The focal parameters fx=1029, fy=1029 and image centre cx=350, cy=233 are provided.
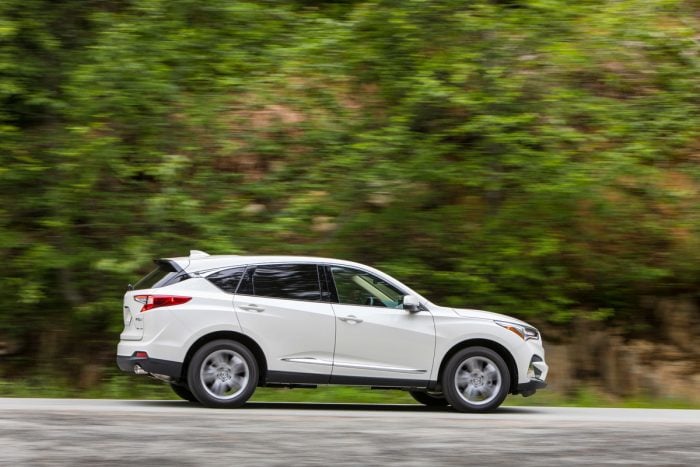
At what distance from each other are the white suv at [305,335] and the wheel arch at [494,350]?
0.01 meters

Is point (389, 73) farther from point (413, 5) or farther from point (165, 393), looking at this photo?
point (165, 393)

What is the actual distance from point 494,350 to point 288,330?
240 cm

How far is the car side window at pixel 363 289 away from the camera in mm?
11625

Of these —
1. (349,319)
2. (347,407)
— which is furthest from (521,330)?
(347,407)

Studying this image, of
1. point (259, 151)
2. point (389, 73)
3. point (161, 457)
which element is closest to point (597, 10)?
point (389, 73)

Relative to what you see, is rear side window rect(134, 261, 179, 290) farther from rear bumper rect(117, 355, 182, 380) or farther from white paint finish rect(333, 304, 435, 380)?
white paint finish rect(333, 304, 435, 380)

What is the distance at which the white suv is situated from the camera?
439 inches

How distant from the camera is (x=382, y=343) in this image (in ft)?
37.5

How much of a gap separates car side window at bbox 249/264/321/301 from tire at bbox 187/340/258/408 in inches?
27.8

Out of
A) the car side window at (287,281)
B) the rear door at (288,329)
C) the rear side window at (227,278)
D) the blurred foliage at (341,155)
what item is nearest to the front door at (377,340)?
the rear door at (288,329)

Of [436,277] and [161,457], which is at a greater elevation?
[436,277]

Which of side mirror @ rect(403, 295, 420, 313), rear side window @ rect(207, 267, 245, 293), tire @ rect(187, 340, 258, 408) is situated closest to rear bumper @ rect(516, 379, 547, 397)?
side mirror @ rect(403, 295, 420, 313)

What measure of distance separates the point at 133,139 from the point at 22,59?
7.27 feet

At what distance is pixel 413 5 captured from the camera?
52.2ft
